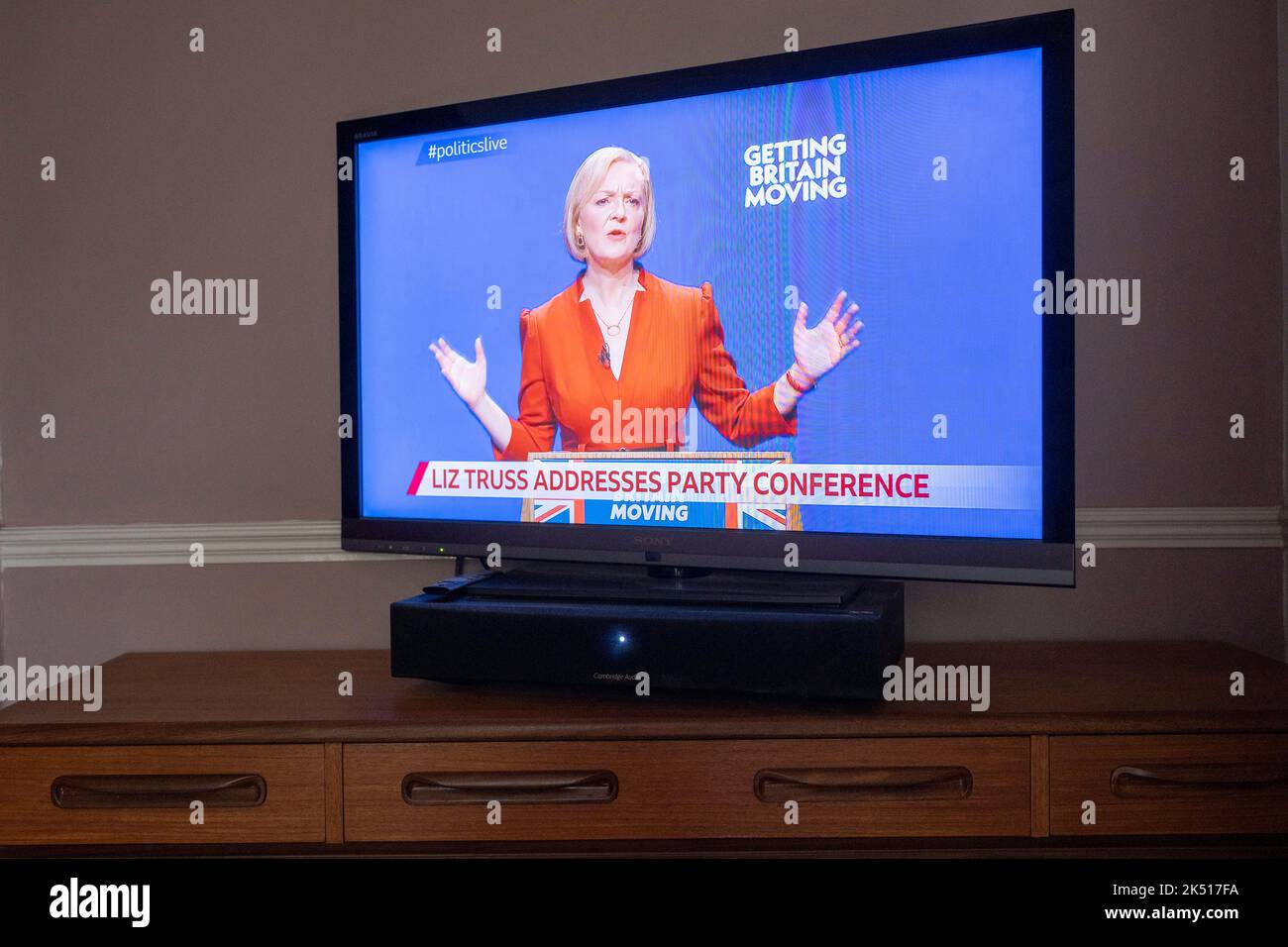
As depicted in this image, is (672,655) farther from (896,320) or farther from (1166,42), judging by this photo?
(1166,42)

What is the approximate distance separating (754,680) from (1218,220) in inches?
47.1

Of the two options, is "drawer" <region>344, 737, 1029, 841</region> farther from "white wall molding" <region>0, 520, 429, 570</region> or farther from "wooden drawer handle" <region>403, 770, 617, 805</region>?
"white wall molding" <region>0, 520, 429, 570</region>

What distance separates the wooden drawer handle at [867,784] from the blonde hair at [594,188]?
2.73ft

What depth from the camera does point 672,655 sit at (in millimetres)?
1288

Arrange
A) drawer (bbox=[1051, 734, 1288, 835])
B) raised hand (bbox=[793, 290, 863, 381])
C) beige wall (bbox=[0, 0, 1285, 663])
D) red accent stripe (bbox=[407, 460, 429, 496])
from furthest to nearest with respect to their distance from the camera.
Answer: beige wall (bbox=[0, 0, 1285, 663])
red accent stripe (bbox=[407, 460, 429, 496])
raised hand (bbox=[793, 290, 863, 381])
drawer (bbox=[1051, 734, 1288, 835])

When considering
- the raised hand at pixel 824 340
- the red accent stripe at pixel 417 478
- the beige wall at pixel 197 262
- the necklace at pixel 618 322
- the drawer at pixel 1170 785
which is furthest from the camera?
the beige wall at pixel 197 262

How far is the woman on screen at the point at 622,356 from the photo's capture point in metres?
1.42

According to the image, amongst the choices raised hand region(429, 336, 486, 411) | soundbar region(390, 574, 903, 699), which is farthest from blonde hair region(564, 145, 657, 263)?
soundbar region(390, 574, 903, 699)

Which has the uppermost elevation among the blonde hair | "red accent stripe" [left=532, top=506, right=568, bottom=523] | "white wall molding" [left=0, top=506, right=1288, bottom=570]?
the blonde hair

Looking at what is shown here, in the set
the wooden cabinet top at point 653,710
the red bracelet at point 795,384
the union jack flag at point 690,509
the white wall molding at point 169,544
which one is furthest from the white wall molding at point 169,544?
the red bracelet at point 795,384

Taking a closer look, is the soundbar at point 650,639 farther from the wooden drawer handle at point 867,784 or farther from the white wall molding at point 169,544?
the white wall molding at point 169,544

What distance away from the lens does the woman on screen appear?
142 centimetres

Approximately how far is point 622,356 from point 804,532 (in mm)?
407

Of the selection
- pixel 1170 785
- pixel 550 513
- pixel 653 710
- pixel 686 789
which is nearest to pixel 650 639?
pixel 653 710
